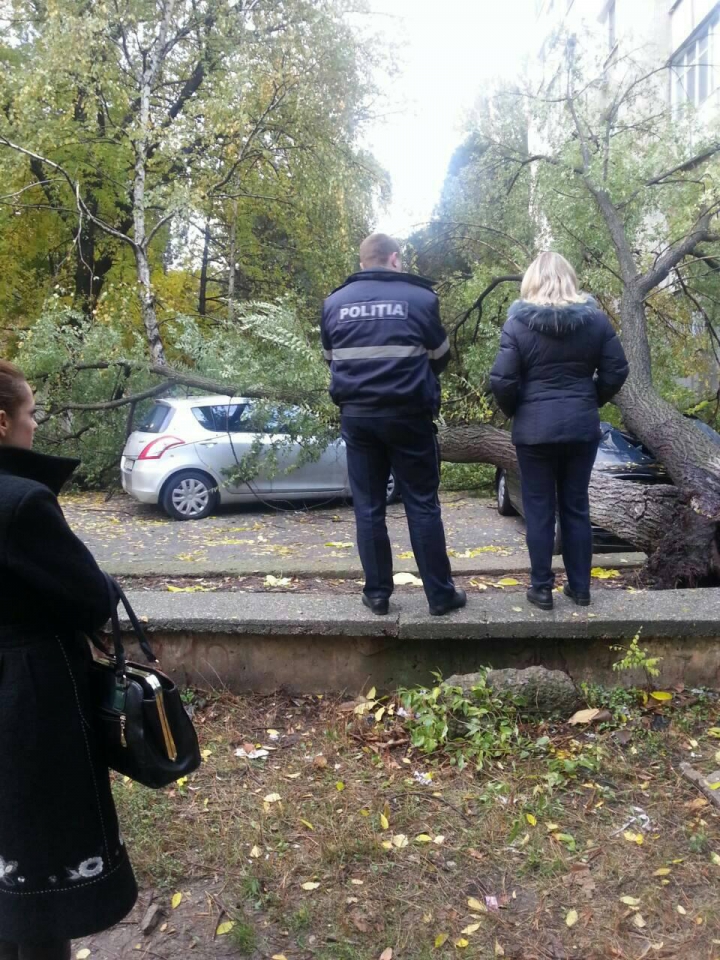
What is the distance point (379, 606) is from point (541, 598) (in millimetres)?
792

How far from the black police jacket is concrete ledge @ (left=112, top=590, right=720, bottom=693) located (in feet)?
3.27

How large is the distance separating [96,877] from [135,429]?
968 centimetres

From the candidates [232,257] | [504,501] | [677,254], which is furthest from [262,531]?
[232,257]

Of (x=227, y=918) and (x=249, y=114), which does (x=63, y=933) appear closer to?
(x=227, y=918)

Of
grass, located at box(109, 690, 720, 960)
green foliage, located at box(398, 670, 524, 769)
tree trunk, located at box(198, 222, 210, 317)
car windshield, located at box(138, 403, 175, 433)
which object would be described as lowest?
grass, located at box(109, 690, 720, 960)

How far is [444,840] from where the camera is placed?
282 cm

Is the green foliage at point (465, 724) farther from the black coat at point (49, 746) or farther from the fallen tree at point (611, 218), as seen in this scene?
the fallen tree at point (611, 218)

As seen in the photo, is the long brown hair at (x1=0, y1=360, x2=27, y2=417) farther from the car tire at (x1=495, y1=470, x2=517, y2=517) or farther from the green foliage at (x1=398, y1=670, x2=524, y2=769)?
the car tire at (x1=495, y1=470, x2=517, y2=517)

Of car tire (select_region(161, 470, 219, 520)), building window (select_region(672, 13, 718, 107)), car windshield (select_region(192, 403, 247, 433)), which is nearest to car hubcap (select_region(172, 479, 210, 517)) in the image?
car tire (select_region(161, 470, 219, 520))

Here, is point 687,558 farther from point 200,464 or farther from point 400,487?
point 200,464

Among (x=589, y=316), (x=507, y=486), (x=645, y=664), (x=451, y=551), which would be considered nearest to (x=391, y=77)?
(x=507, y=486)

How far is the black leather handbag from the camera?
187 cm

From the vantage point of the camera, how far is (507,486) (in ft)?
30.5

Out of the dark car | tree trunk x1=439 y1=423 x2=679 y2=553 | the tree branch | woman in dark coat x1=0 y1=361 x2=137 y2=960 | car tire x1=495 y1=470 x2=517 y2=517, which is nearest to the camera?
woman in dark coat x1=0 y1=361 x2=137 y2=960
